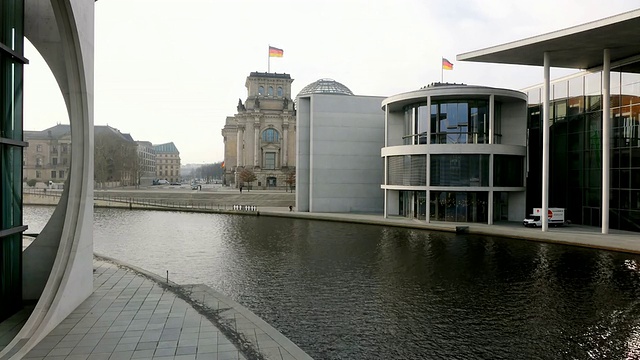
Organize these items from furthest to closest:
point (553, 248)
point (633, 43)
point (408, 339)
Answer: point (633, 43) < point (553, 248) < point (408, 339)

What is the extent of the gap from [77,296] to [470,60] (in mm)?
29319

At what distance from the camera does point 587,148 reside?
32688 millimetres

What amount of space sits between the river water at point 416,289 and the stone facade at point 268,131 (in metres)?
62.7

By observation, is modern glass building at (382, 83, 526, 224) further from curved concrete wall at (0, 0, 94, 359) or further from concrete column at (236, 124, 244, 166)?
concrete column at (236, 124, 244, 166)

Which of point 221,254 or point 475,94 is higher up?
point 475,94

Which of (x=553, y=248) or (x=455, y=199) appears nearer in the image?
(x=553, y=248)

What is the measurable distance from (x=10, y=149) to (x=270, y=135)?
84642mm

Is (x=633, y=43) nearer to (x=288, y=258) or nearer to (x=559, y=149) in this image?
(x=559, y=149)

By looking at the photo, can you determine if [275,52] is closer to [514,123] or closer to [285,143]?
[285,143]

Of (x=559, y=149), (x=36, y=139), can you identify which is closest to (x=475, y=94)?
(x=559, y=149)

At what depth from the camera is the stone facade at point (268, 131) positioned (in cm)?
9069

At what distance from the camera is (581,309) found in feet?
41.8

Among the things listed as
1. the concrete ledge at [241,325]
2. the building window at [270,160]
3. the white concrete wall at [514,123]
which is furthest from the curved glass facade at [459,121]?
the building window at [270,160]

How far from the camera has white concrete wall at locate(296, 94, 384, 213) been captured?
140 feet
